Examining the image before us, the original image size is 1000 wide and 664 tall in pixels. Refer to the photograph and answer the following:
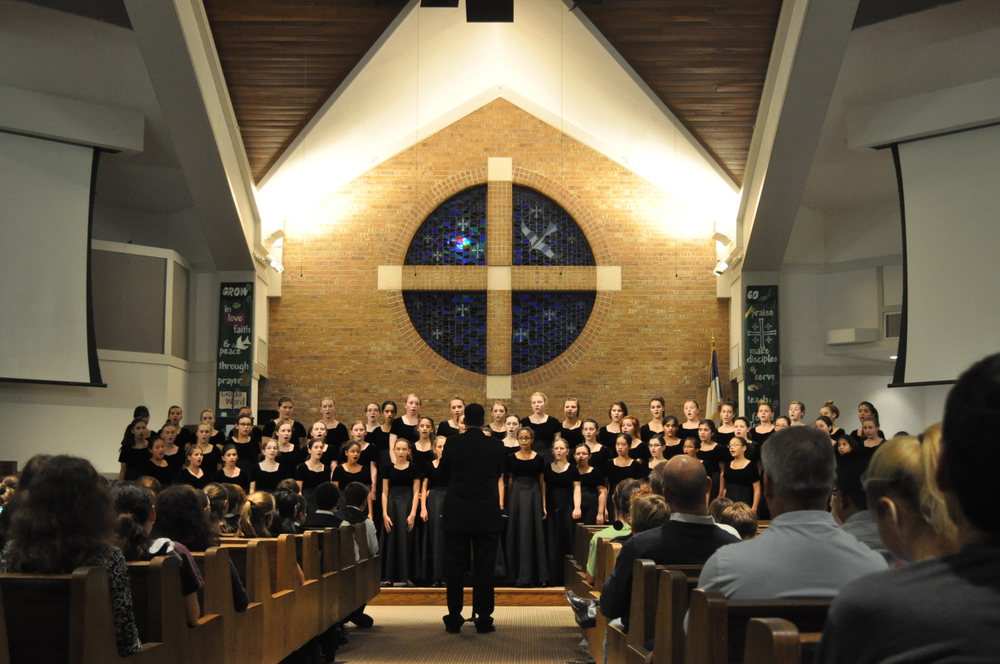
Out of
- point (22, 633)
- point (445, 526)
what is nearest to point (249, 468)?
point (445, 526)

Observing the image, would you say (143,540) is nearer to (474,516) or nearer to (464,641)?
(464,641)

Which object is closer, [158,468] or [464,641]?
[464,641]

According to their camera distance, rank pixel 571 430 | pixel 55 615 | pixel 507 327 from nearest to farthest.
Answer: pixel 55 615, pixel 571 430, pixel 507 327

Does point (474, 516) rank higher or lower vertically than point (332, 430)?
lower

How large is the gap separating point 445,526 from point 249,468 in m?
2.76

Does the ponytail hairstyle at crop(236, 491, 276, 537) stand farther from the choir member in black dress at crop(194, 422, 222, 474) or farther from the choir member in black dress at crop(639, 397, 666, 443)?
the choir member in black dress at crop(639, 397, 666, 443)

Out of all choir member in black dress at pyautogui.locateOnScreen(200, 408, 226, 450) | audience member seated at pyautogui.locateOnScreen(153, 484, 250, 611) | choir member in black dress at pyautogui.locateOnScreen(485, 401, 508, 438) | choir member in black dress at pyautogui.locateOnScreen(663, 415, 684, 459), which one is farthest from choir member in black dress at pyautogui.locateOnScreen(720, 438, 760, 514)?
audience member seated at pyautogui.locateOnScreen(153, 484, 250, 611)

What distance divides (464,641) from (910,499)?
17.1ft

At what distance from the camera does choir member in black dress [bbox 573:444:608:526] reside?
8602 millimetres

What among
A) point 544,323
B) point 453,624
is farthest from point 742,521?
point 544,323

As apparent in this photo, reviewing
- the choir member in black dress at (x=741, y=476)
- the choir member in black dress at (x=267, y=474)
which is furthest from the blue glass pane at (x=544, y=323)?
the choir member in black dress at (x=267, y=474)

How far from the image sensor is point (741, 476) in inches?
337

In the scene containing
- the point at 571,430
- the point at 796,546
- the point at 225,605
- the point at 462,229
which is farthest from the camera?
the point at 462,229

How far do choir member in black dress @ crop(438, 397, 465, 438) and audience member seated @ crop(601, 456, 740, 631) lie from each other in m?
5.37
